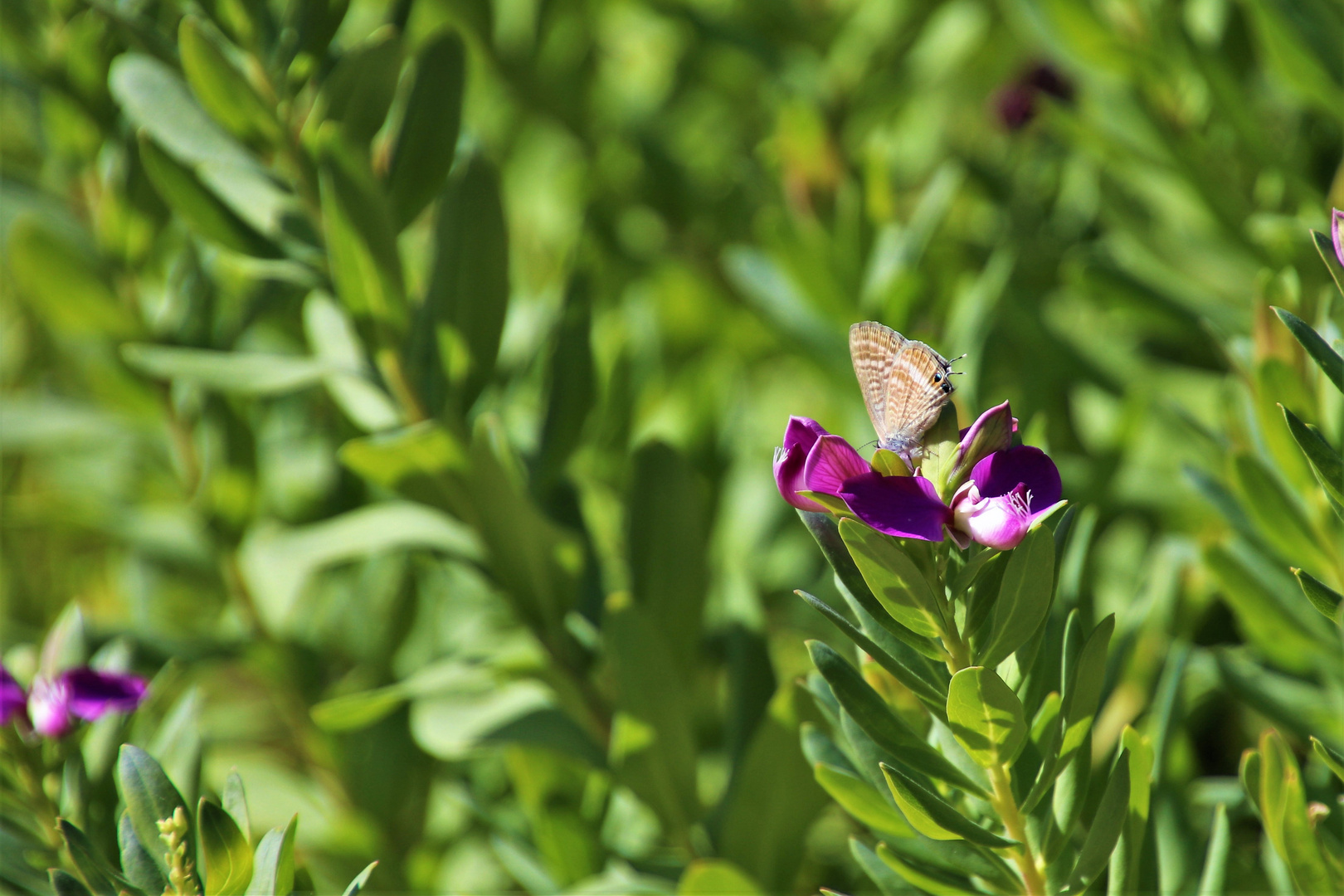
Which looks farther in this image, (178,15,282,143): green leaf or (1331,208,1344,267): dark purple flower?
(178,15,282,143): green leaf

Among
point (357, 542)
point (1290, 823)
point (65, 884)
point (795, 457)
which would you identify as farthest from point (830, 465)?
point (357, 542)

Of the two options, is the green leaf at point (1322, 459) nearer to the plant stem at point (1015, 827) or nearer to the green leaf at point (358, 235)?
the plant stem at point (1015, 827)

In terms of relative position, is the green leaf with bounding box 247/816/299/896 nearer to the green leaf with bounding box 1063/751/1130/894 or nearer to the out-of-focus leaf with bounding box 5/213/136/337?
the green leaf with bounding box 1063/751/1130/894

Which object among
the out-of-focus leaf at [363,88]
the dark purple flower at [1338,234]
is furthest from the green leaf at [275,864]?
the dark purple flower at [1338,234]

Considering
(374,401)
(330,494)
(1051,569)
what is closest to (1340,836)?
(1051,569)

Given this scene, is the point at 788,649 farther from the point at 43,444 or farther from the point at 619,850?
the point at 43,444

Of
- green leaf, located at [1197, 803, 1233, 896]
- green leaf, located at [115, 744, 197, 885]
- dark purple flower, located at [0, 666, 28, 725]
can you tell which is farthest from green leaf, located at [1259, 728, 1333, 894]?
dark purple flower, located at [0, 666, 28, 725]

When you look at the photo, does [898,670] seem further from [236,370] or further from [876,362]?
[236,370]
